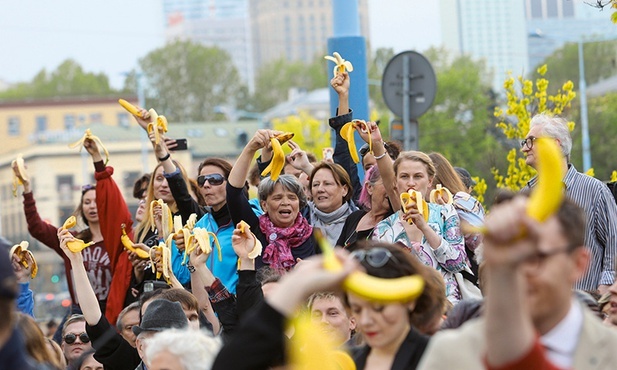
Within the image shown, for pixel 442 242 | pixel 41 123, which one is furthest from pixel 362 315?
pixel 41 123

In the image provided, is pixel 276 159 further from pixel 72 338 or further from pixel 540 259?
pixel 540 259

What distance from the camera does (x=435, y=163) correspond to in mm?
9391

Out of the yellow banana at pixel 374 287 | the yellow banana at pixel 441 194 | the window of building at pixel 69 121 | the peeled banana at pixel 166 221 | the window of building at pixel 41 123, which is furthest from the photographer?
the window of building at pixel 41 123

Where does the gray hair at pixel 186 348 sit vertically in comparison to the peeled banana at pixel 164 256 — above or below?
above

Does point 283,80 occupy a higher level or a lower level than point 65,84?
lower

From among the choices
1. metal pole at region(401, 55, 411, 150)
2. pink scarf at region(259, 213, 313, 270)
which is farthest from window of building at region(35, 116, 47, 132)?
pink scarf at region(259, 213, 313, 270)

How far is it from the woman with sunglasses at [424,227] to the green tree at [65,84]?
11491cm

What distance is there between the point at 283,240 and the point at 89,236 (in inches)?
105

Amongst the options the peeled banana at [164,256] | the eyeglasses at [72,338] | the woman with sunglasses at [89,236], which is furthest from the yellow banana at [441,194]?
the woman with sunglasses at [89,236]

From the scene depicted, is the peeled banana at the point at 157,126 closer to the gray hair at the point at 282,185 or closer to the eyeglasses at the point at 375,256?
the gray hair at the point at 282,185

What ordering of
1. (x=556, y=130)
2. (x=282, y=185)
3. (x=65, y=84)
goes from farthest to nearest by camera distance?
1. (x=65, y=84)
2. (x=282, y=185)
3. (x=556, y=130)

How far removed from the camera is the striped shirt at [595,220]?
8961 millimetres

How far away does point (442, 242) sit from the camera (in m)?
8.05

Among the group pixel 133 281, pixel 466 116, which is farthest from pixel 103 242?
pixel 466 116
